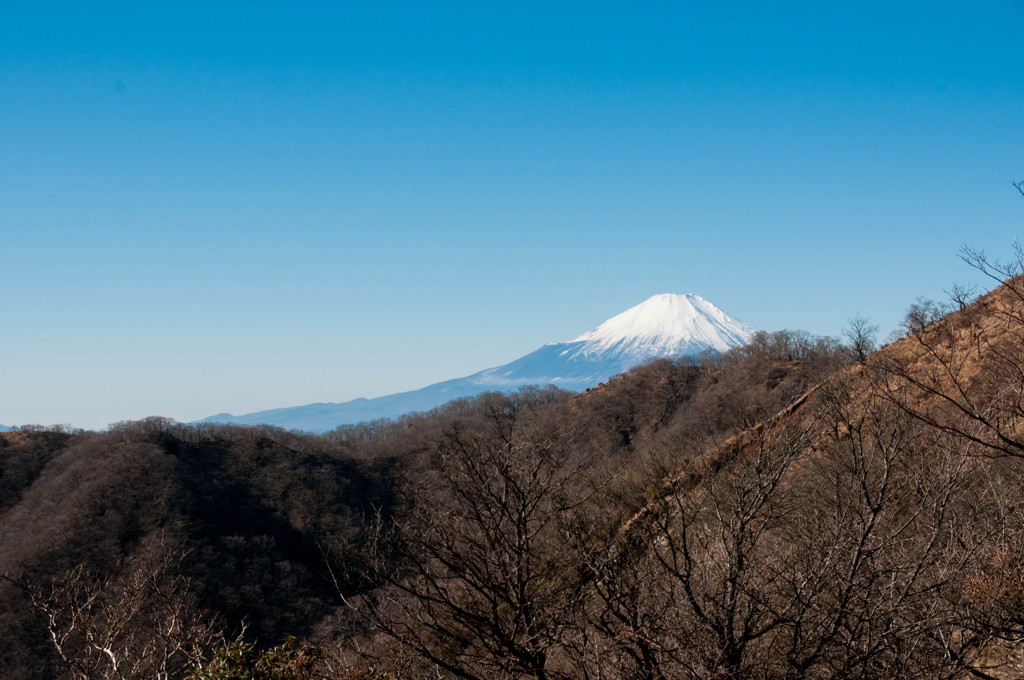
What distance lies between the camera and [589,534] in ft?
25.5

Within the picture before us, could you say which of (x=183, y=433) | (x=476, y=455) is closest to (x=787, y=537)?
(x=476, y=455)

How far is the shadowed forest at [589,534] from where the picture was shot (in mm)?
4875

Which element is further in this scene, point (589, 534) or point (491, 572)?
point (589, 534)

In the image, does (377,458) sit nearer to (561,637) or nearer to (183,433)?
(183,433)

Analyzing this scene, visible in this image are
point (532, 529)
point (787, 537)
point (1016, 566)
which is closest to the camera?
point (1016, 566)

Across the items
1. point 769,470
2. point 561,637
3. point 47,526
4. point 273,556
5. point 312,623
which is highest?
point 769,470

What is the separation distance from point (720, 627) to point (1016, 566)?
15.9ft

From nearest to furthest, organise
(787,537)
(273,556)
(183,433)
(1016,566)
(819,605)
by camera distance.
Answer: (819,605) → (1016,566) → (787,537) → (273,556) → (183,433)

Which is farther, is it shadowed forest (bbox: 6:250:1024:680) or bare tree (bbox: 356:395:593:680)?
bare tree (bbox: 356:395:593:680)

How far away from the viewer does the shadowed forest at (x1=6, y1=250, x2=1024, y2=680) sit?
192 inches

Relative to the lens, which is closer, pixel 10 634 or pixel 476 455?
pixel 476 455

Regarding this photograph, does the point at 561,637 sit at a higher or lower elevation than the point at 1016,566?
higher

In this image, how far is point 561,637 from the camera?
18.2ft

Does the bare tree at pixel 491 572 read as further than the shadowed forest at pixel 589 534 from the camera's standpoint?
Yes
